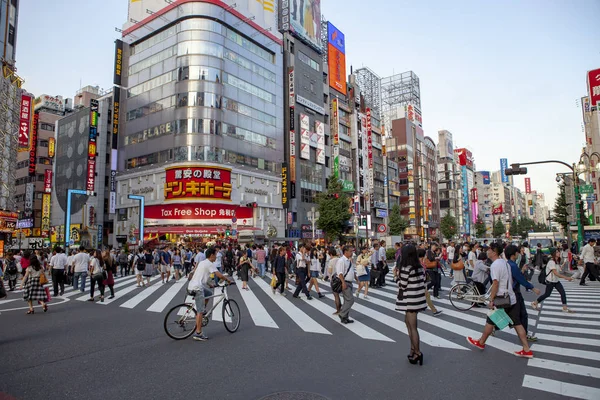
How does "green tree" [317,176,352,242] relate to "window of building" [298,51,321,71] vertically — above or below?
below

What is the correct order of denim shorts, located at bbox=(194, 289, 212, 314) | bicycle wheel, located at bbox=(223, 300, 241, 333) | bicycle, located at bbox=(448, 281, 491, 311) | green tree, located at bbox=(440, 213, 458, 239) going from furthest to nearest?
green tree, located at bbox=(440, 213, 458, 239) < bicycle, located at bbox=(448, 281, 491, 311) < bicycle wheel, located at bbox=(223, 300, 241, 333) < denim shorts, located at bbox=(194, 289, 212, 314)

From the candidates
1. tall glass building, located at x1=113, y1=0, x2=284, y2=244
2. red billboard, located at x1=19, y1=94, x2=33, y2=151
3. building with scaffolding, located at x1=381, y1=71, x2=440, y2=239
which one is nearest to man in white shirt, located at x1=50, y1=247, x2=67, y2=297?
tall glass building, located at x1=113, y1=0, x2=284, y2=244

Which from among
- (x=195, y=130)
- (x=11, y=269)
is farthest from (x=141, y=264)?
(x=195, y=130)

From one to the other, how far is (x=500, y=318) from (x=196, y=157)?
125 feet

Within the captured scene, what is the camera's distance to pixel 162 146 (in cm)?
4294

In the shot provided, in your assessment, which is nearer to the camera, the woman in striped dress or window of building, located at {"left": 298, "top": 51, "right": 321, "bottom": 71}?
the woman in striped dress

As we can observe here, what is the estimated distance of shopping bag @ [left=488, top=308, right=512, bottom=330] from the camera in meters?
6.20

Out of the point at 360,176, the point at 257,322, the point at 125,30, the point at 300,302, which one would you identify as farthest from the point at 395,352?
the point at 360,176

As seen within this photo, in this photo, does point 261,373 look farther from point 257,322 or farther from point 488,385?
point 257,322

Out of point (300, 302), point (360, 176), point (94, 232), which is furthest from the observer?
point (360, 176)

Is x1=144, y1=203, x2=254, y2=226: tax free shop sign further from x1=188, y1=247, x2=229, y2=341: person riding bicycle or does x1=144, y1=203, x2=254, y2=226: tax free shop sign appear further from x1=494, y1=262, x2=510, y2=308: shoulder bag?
x1=494, y1=262, x2=510, y2=308: shoulder bag

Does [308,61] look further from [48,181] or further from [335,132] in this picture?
[48,181]

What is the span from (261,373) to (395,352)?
232 cm

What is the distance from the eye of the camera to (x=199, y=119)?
4159 cm
